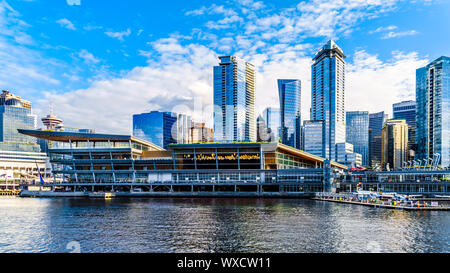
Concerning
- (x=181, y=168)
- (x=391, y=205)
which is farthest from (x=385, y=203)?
(x=181, y=168)

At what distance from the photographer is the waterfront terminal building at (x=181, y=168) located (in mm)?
140125

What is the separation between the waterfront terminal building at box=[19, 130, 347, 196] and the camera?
140 metres

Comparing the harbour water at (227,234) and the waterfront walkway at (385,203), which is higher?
the harbour water at (227,234)

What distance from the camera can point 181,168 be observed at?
486ft

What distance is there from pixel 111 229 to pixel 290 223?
29.5 metres

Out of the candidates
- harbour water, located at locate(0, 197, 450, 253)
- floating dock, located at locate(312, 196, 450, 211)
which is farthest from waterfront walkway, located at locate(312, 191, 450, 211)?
harbour water, located at locate(0, 197, 450, 253)

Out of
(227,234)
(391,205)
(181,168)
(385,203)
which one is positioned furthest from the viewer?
(181,168)

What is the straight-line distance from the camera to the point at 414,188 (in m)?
119

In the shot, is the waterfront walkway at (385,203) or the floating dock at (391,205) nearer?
the floating dock at (391,205)

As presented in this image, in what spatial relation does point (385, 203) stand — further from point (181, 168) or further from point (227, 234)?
point (181, 168)

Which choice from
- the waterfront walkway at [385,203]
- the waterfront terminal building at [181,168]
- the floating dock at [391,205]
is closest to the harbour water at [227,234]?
the floating dock at [391,205]

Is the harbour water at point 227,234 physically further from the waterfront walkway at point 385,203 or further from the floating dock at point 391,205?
the waterfront walkway at point 385,203

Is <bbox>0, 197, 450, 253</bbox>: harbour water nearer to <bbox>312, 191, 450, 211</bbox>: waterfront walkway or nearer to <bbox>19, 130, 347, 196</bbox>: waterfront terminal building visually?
<bbox>312, 191, 450, 211</bbox>: waterfront walkway
